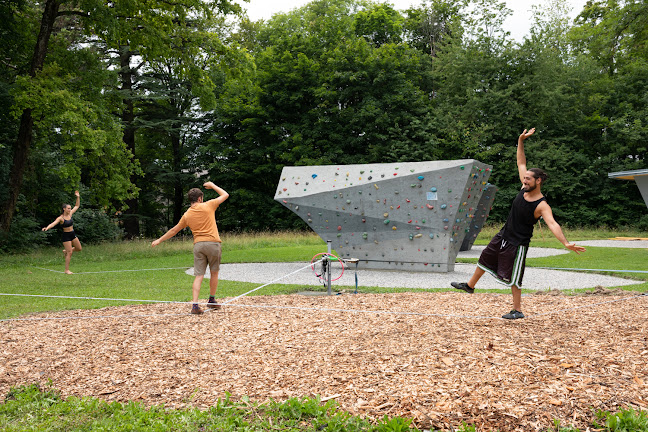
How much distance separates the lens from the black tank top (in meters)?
5.27

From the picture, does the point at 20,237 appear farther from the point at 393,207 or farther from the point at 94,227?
the point at 393,207

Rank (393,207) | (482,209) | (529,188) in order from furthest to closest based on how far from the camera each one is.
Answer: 1. (482,209)
2. (393,207)
3. (529,188)

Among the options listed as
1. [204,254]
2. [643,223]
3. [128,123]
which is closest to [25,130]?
[128,123]

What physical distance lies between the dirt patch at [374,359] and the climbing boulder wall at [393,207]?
5362 mm

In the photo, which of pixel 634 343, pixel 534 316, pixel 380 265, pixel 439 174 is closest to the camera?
pixel 634 343

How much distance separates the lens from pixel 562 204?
30.4 metres

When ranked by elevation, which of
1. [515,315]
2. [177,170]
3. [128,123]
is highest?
[128,123]

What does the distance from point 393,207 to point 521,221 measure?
7046 mm

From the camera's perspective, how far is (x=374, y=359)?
437cm

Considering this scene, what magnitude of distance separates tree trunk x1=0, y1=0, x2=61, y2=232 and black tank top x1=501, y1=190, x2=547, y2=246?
52.6 feet

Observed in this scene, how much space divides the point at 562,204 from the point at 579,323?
1082 inches

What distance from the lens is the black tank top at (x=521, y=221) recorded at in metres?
5.27

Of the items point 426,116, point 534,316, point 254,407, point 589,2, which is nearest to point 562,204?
point 426,116

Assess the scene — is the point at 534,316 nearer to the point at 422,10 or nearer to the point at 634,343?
the point at 634,343
